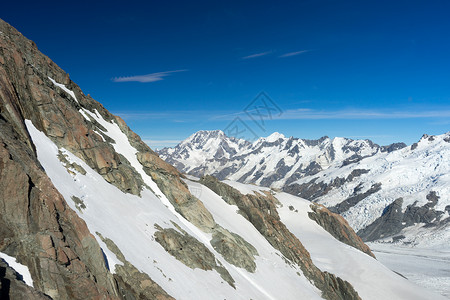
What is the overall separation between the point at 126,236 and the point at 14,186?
11.0 metres

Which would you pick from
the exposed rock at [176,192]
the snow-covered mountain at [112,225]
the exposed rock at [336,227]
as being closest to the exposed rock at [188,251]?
the snow-covered mountain at [112,225]

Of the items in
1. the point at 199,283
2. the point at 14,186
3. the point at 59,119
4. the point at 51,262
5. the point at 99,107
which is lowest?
the point at 199,283

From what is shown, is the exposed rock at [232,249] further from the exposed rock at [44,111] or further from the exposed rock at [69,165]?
the exposed rock at [69,165]

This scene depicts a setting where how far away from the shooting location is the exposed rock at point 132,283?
19795 mm

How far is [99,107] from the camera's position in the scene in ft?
172

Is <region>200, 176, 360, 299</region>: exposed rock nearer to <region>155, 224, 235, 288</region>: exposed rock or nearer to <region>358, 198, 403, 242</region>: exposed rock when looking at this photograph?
<region>155, 224, 235, 288</region>: exposed rock

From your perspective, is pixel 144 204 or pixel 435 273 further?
pixel 435 273

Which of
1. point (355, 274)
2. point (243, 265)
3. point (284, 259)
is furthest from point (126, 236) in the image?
point (355, 274)

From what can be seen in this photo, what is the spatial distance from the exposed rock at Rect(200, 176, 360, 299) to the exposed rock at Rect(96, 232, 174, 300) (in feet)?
110

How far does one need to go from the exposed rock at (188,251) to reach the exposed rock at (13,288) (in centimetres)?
1669

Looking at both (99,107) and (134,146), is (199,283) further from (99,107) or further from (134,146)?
(99,107)

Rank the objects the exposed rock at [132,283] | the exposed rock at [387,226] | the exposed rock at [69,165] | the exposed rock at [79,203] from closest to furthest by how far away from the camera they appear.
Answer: the exposed rock at [132,283], the exposed rock at [79,203], the exposed rock at [69,165], the exposed rock at [387,226]

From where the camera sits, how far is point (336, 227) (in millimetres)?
87562

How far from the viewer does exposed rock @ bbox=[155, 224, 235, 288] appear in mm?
29833
